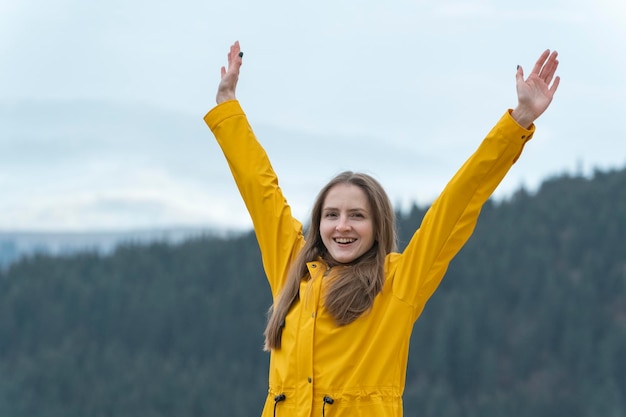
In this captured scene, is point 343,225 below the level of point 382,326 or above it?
above

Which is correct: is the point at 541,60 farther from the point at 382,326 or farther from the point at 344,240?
the point at 382,326

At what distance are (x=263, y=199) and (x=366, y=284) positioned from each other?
2.06 feet

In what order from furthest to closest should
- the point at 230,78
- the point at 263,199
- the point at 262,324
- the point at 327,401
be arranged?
1. the point at 262,324
2. the point at 230,78
3. the point at 263,199
4. the point at 327,401

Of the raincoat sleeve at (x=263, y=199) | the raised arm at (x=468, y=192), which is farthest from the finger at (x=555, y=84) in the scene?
the raincoat sleeve at (x=263, y=199)

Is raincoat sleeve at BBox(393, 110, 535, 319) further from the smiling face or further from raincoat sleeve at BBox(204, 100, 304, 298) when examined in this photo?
raincoat sleeve at BBox(204, 100, 304, 298)

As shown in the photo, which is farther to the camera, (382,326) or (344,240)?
(344,240)

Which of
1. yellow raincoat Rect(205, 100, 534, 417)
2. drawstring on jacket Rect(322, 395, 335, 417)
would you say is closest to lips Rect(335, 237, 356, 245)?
yellow raincoat Rect(205, 100, 534, 417)

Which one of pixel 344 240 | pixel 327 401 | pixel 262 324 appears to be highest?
pixel 262 324

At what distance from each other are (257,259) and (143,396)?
24.3 metres

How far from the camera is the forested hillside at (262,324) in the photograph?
9706cm

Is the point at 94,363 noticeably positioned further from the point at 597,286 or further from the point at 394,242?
the point at 394,242

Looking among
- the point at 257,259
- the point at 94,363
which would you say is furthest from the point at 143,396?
the point at 257,259

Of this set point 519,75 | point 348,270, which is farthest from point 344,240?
point 519,75

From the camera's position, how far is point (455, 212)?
4598 millimetres
